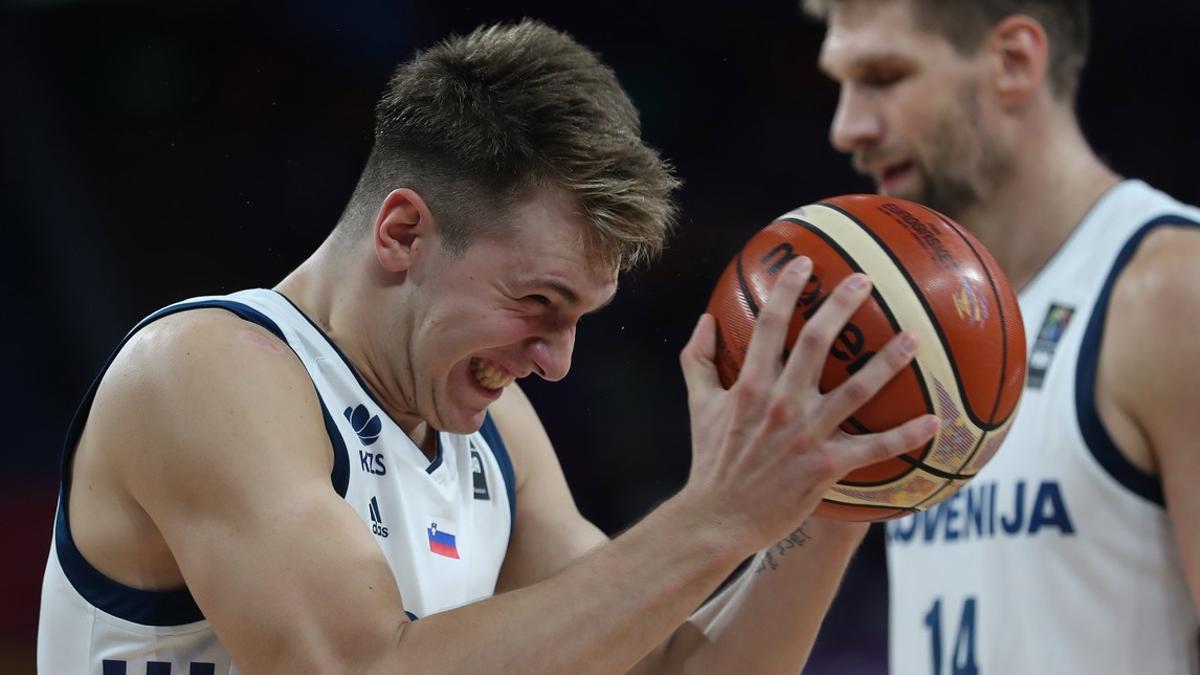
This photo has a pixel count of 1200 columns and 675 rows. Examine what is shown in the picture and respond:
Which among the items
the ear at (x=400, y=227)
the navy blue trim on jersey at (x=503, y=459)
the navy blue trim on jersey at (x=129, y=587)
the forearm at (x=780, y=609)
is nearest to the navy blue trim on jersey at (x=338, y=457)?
the navy blue trim on jersey at (x=129, y=587)

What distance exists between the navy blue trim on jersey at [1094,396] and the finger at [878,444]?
1.29 metres

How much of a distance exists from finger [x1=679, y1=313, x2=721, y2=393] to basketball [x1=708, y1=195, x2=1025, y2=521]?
0.8 inches

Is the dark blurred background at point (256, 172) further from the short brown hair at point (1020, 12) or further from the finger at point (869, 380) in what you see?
the finger at point (869, 380)

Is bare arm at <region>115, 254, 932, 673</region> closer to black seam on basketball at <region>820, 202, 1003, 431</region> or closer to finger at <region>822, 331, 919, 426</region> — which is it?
finger at <region>822, 331, 919, 426</region>

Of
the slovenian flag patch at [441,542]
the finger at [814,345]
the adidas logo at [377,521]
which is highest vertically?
the finger at [814,345]

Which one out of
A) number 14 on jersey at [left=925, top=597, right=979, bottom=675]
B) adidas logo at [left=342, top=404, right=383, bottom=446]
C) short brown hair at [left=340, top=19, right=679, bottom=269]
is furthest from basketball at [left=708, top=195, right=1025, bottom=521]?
number 14 on jersey at [left=925, top=597, right=979, bottom=675]

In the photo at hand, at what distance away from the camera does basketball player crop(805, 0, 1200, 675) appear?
3.15 meters

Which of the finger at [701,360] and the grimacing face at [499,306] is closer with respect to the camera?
the finger at [701,360]

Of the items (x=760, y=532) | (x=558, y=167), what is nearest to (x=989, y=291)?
(x=760, y=532)

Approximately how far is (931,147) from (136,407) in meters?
2.33

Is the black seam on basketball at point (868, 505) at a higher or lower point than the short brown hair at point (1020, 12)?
lower

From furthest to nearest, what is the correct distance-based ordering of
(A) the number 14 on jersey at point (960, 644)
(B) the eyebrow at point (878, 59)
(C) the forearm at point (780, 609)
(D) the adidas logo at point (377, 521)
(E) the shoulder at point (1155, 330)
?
(B) the eyebrow at point (878, 59)
(A) the number 14 on jersey at point (960, 644)
(E) the shoulder at point (1155, 330)
(C) the forearm at point (780, 609)
(D) the adidas logo at point (377, 521)

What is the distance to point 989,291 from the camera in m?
2.32

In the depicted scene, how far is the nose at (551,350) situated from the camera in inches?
99.7
